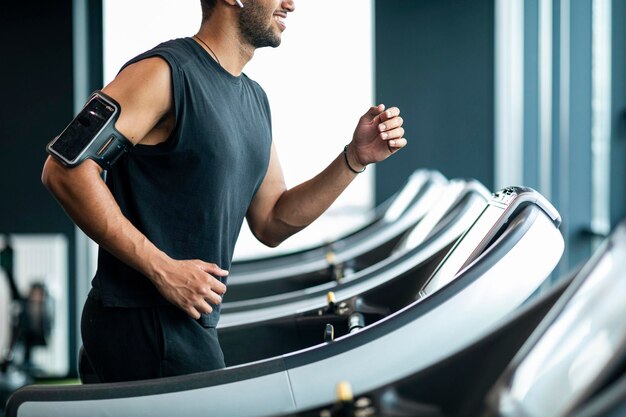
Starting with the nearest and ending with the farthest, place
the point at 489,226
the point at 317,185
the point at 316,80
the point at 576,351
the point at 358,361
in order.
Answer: the point at 576,351 → the point at 358,361 → the point at 489,226 → the point at 317,185 → the point at 316,80

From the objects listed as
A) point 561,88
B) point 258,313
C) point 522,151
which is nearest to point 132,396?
point 258,313

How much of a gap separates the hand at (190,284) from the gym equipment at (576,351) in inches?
29.1

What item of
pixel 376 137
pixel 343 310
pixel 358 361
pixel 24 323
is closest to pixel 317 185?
pixel 376 137

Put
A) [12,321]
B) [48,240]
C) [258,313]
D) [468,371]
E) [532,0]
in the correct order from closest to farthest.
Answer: [468,371]
[258,313]
[12,321]
[532,0]
[48,240]

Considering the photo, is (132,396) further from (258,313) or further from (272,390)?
(258,313)

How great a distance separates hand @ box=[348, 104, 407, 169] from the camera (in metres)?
2.03

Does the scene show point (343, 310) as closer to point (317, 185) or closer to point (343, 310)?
point (343, 310)

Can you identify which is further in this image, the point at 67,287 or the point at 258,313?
the point at 67,287

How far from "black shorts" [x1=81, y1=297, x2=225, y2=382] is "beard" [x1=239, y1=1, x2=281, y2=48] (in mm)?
597

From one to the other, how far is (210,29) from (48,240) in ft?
14.2

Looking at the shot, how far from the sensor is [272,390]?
5.24ft

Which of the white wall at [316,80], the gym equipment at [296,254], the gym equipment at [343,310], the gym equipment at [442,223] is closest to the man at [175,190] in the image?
the gym equipment at [343,310]

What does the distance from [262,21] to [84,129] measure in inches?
19.1

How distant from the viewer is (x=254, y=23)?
2.04m
